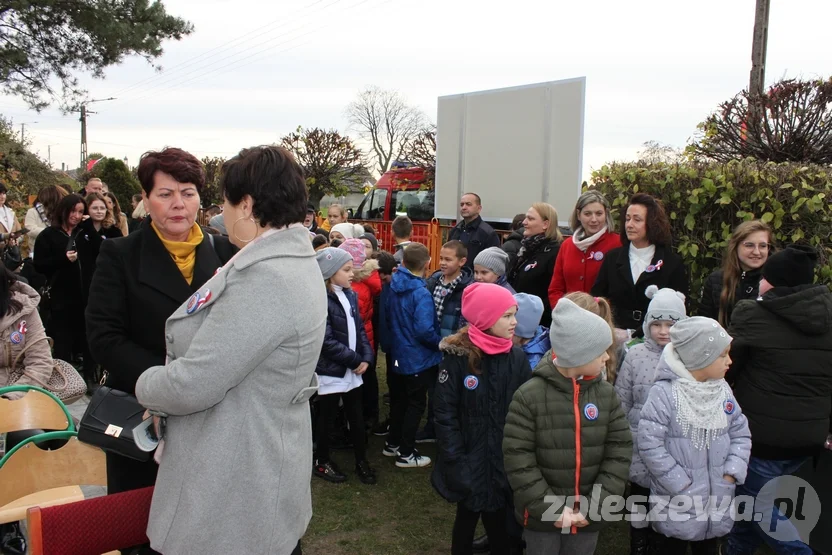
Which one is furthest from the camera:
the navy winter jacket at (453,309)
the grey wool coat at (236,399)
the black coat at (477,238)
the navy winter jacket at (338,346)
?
the black coat at (477,238)

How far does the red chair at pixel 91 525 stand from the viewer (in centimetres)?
187

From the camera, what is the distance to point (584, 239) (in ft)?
16.9

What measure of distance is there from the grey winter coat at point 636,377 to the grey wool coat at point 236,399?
2319mm

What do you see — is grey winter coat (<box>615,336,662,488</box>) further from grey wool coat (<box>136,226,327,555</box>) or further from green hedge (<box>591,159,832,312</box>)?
grey wool coat (<box>136,226,327,555</box>)

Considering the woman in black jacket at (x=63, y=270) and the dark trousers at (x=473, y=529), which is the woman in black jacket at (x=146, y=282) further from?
the woman in black jacket at (x=63, y=270)

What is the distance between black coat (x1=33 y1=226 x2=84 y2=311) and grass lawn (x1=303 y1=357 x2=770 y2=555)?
3558 mm

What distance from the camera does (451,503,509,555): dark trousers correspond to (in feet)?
10.8

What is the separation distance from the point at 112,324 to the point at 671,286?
3614mm

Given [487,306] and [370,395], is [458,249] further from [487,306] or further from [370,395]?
[487,306]

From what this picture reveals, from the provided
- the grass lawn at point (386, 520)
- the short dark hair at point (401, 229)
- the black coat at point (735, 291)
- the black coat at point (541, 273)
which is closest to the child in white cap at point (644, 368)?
the grass lawn at point (386, 520)

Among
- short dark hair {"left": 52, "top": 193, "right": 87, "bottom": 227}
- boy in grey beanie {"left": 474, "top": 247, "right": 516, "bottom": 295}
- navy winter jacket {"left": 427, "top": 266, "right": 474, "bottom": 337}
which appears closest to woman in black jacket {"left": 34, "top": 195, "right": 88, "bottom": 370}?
short dark hair {"left": 52, "top": 193, "right": 87, "bottom": 227}

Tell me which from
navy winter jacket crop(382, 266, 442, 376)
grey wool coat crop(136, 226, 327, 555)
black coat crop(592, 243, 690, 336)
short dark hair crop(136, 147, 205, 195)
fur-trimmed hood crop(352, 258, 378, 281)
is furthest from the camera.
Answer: fur-trimmed hood crop(352, 258, 378, 281)

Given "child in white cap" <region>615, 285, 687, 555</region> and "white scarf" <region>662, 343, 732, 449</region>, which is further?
"child in white cap" <region>615, 285, 687, 555</region>

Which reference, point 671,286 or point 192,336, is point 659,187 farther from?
point 192,336
